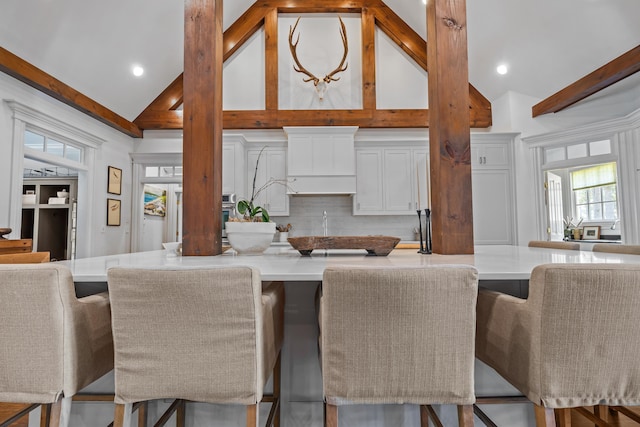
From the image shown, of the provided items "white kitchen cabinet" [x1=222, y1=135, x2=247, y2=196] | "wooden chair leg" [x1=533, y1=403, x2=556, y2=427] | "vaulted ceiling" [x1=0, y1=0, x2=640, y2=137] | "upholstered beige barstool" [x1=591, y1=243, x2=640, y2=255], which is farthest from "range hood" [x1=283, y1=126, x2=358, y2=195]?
"wooden chair leg" [x1=533, y1=403, x2=556, y2=427]

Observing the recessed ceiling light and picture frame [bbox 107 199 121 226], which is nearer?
the recessed ceiling light

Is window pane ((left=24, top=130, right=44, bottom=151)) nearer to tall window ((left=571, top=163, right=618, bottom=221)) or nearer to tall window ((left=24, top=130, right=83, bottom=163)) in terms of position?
tall window ((left=24, top=130, right=83, bottom=163))

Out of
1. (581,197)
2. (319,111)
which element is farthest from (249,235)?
(581,197)

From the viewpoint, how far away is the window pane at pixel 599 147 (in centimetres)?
413

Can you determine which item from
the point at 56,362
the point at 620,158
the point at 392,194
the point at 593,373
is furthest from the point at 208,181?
the point at 620,158

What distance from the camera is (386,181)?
480cm

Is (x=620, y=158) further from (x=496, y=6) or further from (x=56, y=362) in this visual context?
(x=56, y=362)

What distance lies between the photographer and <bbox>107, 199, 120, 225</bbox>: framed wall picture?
463cm

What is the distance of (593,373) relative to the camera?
0.92 meters

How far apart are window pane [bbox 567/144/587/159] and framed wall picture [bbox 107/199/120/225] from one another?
19.5 ft

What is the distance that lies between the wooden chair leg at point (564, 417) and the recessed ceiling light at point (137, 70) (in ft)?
16.9

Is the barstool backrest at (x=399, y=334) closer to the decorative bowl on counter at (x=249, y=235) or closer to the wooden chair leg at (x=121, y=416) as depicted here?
the wooden chair leg at (x=121, y=416)

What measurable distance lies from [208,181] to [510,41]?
406 cm

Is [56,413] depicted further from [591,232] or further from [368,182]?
[591,232]
